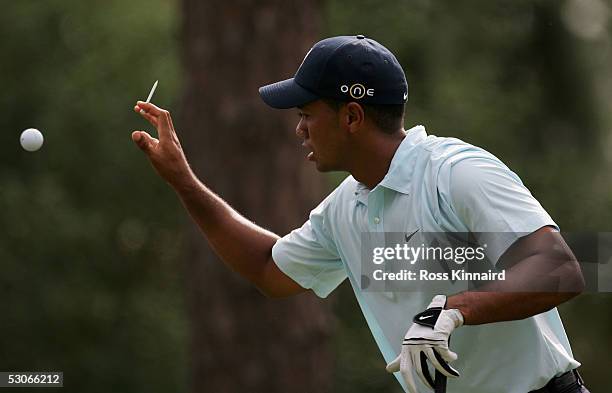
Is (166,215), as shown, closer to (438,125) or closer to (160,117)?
(438,125)

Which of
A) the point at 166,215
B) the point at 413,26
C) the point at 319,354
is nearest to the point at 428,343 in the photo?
the point at 319,354

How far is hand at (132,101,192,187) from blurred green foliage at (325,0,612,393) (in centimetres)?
757

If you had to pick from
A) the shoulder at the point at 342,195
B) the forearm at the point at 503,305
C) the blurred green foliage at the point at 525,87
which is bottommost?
the forearm at the point at 503,305

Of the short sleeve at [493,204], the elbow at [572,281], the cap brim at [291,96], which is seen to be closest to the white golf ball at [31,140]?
the cap brim at [291,96]

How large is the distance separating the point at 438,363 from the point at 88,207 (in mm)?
14314

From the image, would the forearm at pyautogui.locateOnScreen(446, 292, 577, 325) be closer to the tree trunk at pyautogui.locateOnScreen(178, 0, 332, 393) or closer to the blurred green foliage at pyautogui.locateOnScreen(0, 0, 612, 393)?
the tree trunk at pyautogui.locateOnScreen(178, 0, 332, 393)

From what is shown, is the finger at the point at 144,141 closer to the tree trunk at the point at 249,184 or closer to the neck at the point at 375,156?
the neck at the point at 375,156

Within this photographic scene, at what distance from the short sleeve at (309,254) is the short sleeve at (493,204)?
889 millimetres

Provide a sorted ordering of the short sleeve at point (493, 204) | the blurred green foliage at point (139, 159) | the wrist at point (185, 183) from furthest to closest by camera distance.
→ 1. the blurred green foliage at point (139, 159)
2. the wrist at point (185, 183)
3. the short sleeve at point (493, 204)

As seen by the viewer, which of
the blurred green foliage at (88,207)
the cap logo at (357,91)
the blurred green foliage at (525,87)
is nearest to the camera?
the cap logo at (357,91)

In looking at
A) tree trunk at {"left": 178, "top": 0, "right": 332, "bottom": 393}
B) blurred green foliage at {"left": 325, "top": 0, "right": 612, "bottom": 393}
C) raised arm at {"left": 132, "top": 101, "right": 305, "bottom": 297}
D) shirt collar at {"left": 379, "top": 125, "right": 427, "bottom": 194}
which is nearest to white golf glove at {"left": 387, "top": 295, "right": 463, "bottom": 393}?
shirt collar at {"left": 379, "top": 125, "right": 427, "bottom": 194}

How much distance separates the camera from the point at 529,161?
14.5 meters

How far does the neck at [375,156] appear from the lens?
4582mm

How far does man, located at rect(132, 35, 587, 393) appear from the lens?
12.9 ft
